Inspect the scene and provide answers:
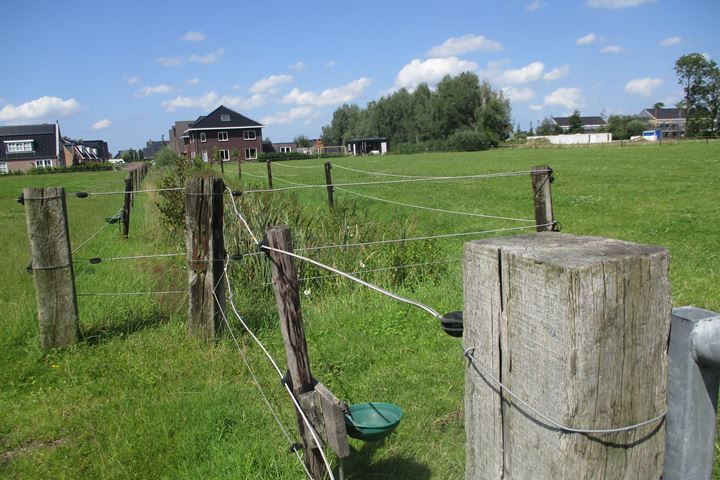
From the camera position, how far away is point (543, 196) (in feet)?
17.9

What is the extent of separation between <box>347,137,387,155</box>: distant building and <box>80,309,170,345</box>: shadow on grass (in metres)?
108

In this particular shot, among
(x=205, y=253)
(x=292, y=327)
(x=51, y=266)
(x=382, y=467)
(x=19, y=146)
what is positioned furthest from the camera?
(x=19, y=146)

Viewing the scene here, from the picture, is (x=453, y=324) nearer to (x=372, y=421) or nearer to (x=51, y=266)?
(x=372, y=421)

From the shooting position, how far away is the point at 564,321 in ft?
4.21

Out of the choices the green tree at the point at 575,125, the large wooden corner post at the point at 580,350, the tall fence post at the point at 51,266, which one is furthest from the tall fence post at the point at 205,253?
the green tree at the point at 575,125

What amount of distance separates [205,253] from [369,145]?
116 m

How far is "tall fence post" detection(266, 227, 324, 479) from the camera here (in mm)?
2674

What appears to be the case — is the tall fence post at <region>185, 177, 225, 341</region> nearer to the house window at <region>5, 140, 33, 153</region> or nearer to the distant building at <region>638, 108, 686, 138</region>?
the house window at <region>5, 140, 33, 153</region>

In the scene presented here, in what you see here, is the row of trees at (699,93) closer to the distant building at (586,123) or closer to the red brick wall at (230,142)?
the distant building at (586,123)

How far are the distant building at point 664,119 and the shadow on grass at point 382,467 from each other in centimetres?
14632

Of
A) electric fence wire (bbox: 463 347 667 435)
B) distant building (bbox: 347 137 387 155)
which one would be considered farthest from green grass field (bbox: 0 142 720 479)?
distant building (bbox: 347 137 387 155)

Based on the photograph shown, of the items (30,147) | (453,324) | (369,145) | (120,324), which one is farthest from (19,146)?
(453,324)

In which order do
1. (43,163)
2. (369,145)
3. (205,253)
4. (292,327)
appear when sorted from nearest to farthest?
(292,327)
(205,253)
(43,163)
(369,145)

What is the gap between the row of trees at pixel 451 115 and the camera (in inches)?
3526
